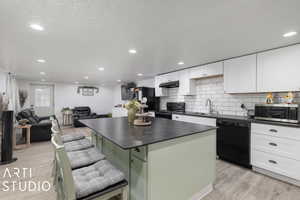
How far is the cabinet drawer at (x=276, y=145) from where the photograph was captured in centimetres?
211

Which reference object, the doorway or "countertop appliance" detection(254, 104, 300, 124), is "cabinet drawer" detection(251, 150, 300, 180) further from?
the doorway

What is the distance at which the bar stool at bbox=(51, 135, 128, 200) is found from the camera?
102 cm

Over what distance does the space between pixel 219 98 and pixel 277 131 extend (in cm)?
148

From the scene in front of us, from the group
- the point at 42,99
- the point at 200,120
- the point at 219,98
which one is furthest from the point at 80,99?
the point at 219,98

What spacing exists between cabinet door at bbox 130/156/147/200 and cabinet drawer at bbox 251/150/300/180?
→ 2.31m

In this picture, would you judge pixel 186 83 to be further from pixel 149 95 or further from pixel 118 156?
pixel 118 156

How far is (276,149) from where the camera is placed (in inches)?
90.0

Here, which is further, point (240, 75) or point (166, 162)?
point (240, 75)

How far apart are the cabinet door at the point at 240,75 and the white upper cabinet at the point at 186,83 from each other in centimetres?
103

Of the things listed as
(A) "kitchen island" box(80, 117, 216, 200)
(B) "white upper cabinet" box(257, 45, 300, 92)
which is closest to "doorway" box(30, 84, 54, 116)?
(A) "kitchen island" box(80, 117, 216, 200)

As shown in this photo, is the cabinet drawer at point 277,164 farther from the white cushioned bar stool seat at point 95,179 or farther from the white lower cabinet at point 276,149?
the white cushioned bar stool seat at point 95,179

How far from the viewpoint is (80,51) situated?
271 cm

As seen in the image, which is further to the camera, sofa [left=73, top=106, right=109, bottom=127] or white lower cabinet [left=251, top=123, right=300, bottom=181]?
sofa [left=73, top=106, right=109, bottom=127]

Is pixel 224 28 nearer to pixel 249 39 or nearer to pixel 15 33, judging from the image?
pixel 249 39
